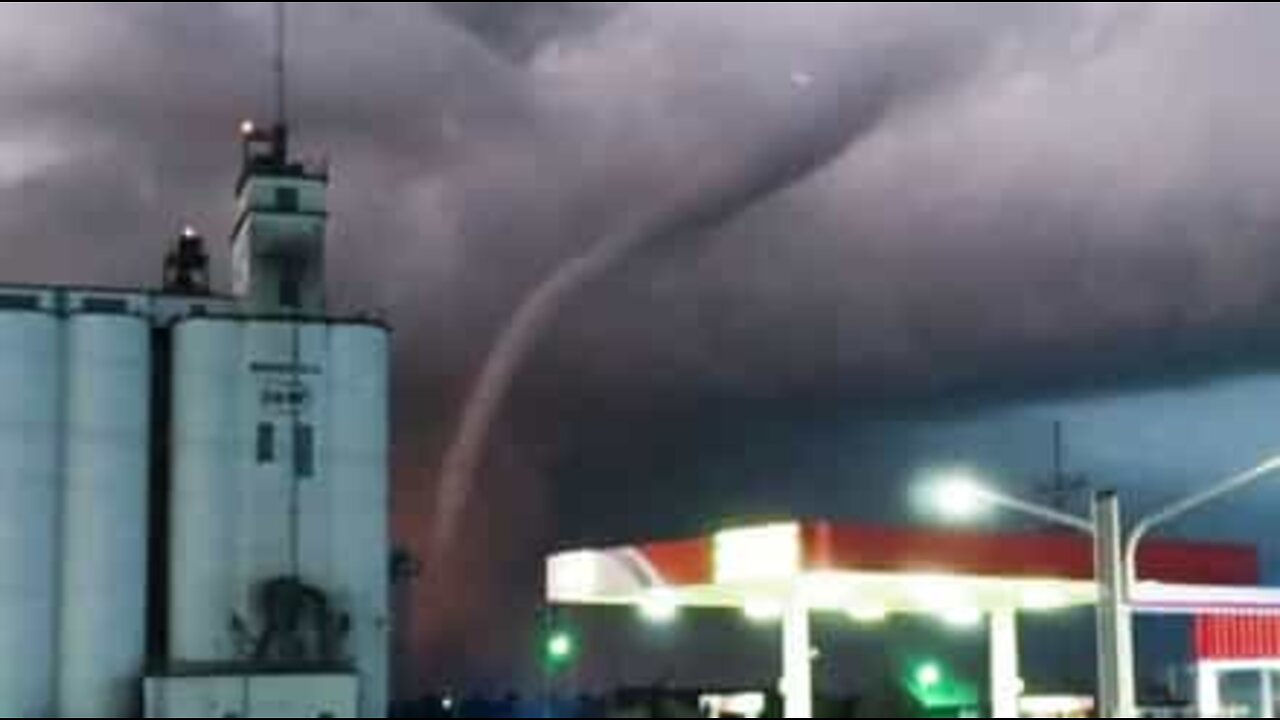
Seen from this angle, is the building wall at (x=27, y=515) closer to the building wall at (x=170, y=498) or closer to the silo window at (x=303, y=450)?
the building wall at (x=170, y=498)

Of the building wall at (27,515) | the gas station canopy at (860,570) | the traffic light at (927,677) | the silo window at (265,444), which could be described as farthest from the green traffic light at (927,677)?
the building wall at (27,515)

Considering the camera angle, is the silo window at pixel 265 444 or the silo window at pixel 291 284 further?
the silo window at pixel 291 284

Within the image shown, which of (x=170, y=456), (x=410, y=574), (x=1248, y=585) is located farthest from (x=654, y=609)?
(x=410, y=574)

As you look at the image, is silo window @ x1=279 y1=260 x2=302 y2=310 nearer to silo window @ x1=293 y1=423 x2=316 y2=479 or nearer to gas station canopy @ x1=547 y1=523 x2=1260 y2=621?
silo window @ x1=293 y1=423 x2=316 y2=479

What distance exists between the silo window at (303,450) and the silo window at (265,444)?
781 mm

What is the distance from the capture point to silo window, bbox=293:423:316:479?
3201 inches

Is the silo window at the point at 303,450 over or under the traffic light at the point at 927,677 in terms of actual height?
over

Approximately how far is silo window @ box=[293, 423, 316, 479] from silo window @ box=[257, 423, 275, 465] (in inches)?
30.8

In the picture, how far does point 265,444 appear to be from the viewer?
80875 millimetres

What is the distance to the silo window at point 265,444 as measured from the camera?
80.8 meters

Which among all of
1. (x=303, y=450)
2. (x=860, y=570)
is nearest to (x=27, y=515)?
(x=303, y=450)

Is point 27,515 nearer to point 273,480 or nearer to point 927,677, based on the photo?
point 273,480

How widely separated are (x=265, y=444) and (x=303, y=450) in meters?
1.33

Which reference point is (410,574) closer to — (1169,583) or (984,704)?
(984,704)
